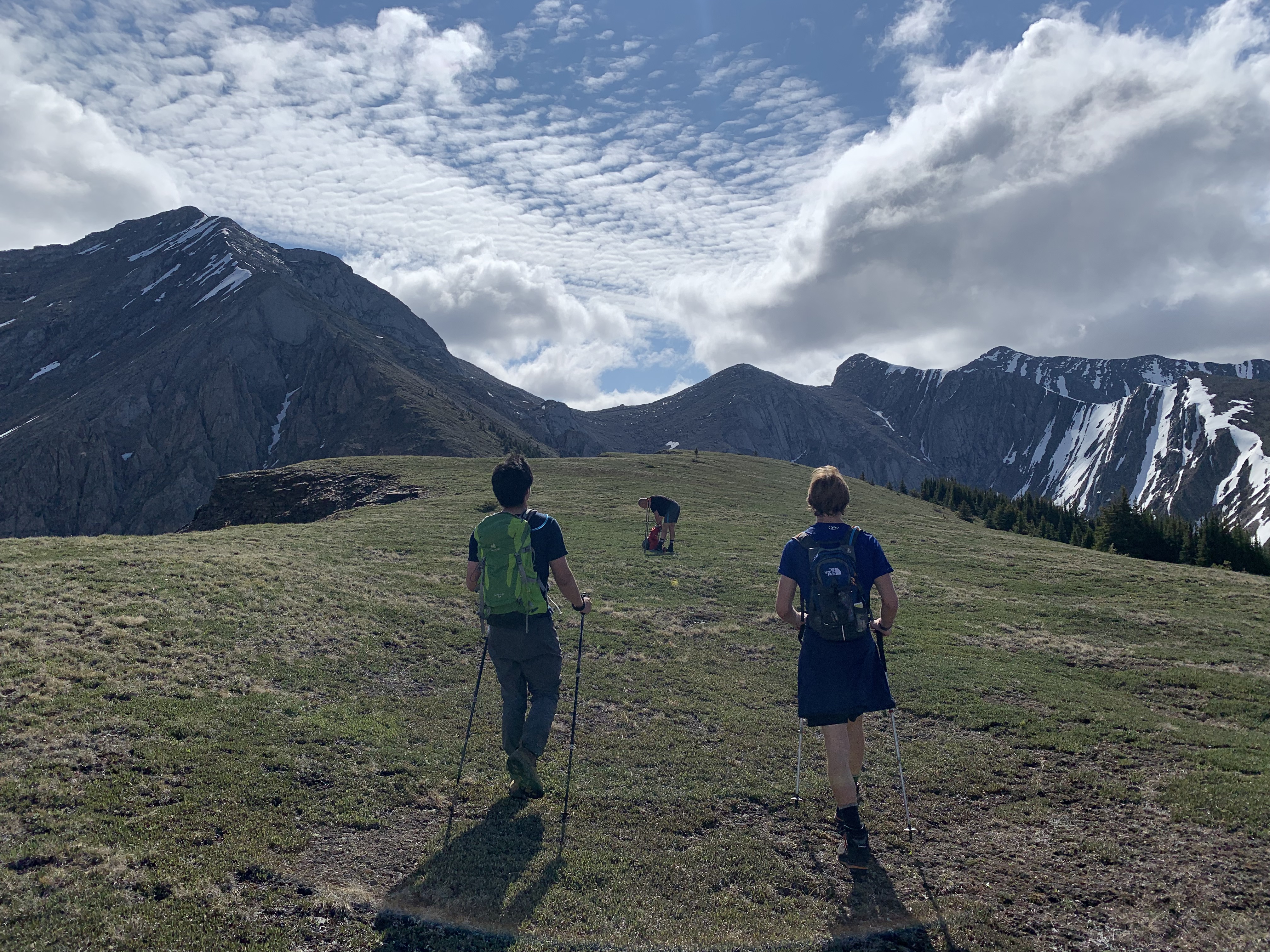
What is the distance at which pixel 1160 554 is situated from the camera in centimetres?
4819

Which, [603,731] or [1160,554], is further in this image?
[1160,554]

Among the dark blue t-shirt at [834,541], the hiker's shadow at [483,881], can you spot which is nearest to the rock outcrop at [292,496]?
the hiker's shadow at [483,881]

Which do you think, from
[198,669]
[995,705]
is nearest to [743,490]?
[995,705]

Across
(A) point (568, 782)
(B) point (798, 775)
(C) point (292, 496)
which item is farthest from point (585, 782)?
(C) point (292, 496)

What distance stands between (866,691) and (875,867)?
5.96ft

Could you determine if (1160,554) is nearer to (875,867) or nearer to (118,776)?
(875,867)

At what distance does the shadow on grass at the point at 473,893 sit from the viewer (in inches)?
222

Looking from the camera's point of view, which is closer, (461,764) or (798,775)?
(798,775)

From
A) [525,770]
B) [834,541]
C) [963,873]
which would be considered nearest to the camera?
[963,873]

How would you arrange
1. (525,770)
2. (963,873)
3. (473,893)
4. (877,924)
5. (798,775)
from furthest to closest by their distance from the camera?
1. (798,775)
2. (525,770)
3. (963,873)
4. (473,893)
5. (877,924)

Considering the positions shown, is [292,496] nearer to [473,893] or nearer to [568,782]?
[568,782]

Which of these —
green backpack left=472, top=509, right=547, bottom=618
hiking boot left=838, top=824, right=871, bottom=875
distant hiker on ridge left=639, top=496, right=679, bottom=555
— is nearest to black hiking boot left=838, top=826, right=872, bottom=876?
hiking boot left=838, top=824, right=871, bottom=875

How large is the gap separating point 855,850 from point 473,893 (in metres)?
3.85

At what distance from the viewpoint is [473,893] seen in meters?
6.26
